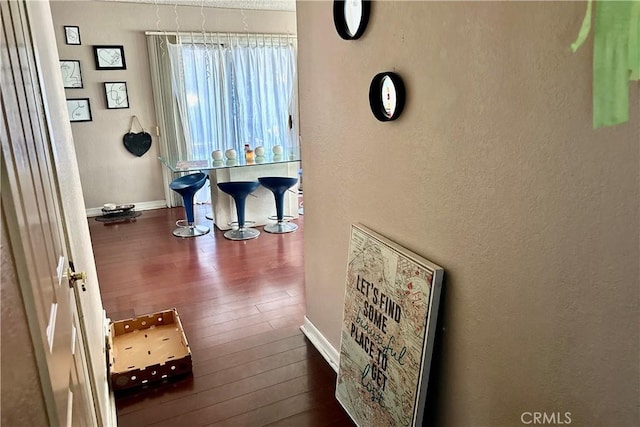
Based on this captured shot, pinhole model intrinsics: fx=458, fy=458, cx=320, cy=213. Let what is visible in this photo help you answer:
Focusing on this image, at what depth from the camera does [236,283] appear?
3.63 metres

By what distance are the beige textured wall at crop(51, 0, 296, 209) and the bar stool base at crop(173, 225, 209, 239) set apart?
1.25 metres

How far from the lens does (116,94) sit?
18.1 feet

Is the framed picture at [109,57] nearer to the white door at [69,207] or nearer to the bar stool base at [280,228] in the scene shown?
the bar stool base at [280,228]

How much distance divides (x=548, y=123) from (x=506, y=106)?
14cm

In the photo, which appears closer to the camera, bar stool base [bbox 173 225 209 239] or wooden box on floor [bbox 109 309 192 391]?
wooden box on floor [bbox 109 309 192 391]

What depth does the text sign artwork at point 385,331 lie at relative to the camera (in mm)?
1642

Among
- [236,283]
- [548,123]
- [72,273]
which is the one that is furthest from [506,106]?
[236,283]

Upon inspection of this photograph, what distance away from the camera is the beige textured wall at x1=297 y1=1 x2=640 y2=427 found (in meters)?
1.04

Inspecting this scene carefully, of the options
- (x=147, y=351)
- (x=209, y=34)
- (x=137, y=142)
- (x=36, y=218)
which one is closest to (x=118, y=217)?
(x=137, y=142)

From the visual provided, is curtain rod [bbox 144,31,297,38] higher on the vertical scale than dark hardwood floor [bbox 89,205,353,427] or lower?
higher

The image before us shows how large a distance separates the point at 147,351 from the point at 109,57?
4.09 metres

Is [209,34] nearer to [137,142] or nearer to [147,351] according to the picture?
[137,142]

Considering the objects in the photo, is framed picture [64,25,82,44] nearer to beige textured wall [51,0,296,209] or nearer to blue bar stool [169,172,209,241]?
beige textured wall [51,0,296,209]

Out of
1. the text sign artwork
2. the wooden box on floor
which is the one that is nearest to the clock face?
the text sign artwork
